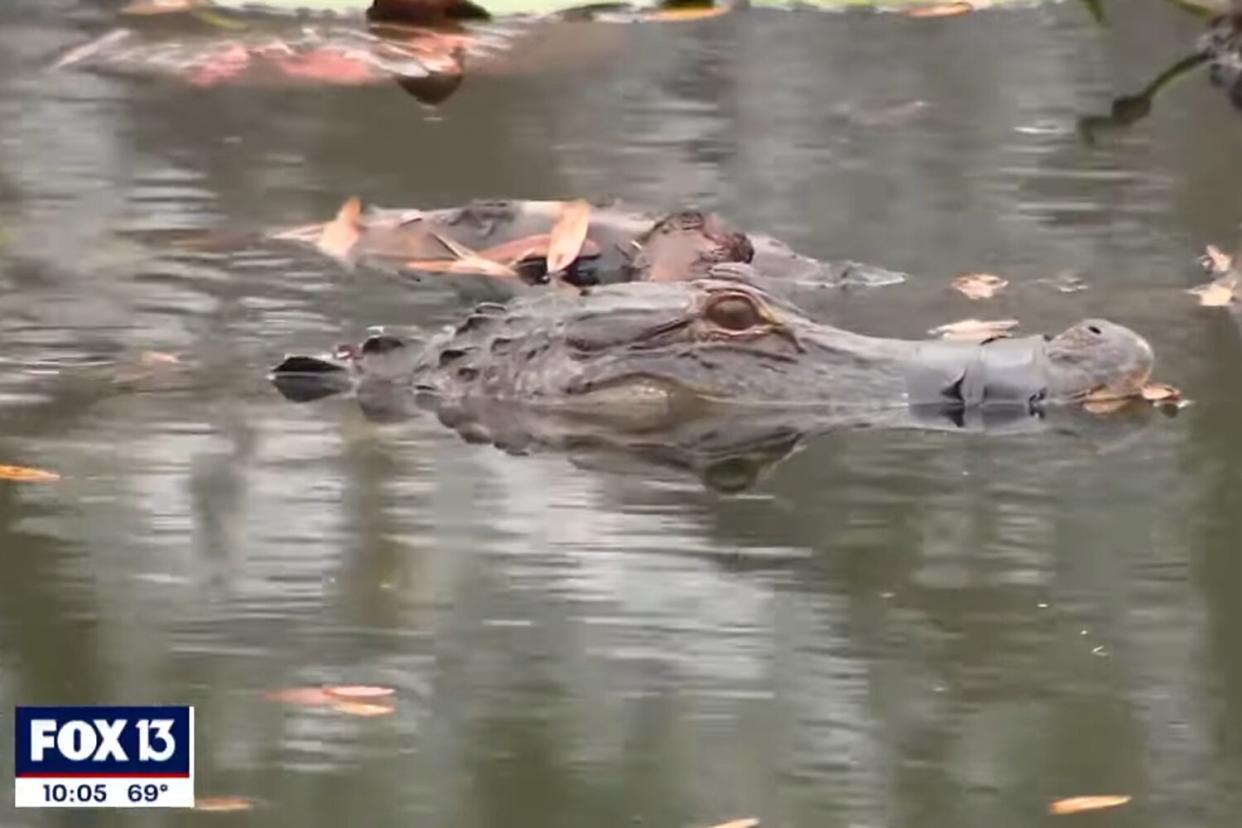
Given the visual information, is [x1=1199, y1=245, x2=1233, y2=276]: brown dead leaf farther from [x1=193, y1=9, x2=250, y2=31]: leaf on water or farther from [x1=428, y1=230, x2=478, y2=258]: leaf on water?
[x1=193, y1=9, x2=250, y2=31]: leaf on water

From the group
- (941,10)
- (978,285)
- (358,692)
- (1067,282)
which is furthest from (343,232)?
(941,10)

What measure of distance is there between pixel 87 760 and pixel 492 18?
8607 millimetres

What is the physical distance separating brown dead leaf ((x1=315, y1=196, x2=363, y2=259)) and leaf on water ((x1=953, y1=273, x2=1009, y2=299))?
7.20 ft

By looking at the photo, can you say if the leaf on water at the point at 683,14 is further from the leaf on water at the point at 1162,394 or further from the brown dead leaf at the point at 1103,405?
the brown dead leaf at the point at 1103,405

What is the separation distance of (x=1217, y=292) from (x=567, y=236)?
2.32 metres

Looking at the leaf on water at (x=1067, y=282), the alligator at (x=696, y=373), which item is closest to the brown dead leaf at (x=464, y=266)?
the alligator at (x=696, y=373)

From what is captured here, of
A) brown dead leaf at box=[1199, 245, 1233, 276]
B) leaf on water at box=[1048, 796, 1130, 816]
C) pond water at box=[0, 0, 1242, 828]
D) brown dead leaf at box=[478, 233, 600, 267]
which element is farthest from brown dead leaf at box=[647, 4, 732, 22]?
leaf on water at box=[1048, 796, 1130, 816]

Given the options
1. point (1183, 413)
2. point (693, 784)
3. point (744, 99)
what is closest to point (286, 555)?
point (693, 784)

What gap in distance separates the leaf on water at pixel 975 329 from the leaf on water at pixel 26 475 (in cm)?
293

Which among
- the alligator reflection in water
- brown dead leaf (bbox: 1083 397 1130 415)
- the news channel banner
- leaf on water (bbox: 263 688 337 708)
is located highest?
the alligator reflection in water

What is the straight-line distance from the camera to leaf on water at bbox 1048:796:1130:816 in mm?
4547

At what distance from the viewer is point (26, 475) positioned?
649 cm

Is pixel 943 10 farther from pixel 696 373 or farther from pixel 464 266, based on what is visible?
pixel 696 373

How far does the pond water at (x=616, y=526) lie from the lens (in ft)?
15.6
